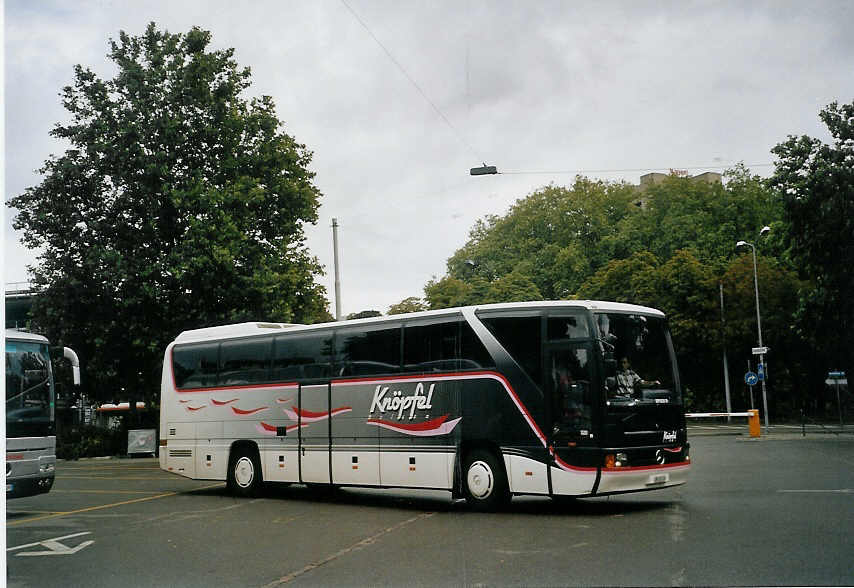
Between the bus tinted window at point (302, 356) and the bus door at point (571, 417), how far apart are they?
505 cm

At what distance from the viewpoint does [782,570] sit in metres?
8.24

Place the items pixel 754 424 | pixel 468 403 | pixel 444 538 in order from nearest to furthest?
1. pixel 444 538
2. pixel 468 403
3. pixel 754 424

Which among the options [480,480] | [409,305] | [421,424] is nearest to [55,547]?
[421,424]

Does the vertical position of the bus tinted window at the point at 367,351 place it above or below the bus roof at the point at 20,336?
below

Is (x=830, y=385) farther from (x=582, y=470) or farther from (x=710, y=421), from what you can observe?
→ (x=582, y=470)

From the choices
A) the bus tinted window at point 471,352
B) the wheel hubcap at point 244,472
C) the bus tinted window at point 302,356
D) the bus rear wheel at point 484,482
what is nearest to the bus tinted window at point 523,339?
the bus tinted window at point 471,352

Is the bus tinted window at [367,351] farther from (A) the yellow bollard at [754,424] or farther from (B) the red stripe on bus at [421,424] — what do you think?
(A) the yellow bollard at [754,424]

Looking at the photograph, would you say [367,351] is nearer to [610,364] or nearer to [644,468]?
[610,364]

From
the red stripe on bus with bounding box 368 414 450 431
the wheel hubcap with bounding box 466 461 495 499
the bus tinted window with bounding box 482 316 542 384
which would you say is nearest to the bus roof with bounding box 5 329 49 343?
the red stripe on bus with bounding box 368 414 450 431

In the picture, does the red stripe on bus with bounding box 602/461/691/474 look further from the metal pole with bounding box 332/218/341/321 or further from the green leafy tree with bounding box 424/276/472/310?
the metal pole with bounding box 332/218/341/321

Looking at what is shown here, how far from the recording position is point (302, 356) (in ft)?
58.2

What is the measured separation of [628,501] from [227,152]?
826 inches

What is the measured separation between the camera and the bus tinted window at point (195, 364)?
19.7m

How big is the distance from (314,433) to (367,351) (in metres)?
2.06
